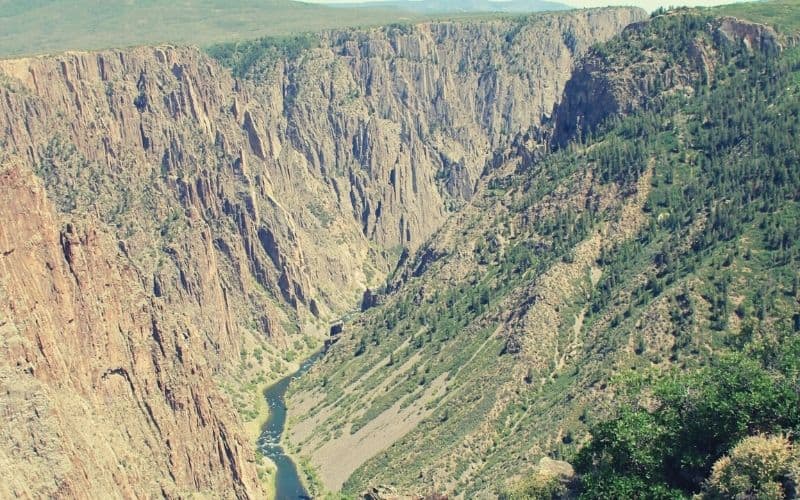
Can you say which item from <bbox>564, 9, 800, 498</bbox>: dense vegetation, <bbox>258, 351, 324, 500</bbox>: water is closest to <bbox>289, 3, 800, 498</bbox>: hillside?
<bbox>564, 9, 800, 498</bbox>: dense vegetation

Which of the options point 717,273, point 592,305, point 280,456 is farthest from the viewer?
point 280,456

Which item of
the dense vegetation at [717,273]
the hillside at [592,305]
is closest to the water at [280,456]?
the hillside at [592,305]

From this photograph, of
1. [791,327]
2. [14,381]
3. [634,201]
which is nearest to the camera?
[14,381]

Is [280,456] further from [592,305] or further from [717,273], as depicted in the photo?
[717,273]

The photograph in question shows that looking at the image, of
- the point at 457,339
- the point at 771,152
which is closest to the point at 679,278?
the point at 771,152

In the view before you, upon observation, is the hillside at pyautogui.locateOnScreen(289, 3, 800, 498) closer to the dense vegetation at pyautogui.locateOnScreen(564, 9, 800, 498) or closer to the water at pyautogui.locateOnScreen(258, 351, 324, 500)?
the dense vegetation at pyautogui.locateOnScreen(564, 9, 800, 498)

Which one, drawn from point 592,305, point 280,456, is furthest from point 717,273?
point 280,456

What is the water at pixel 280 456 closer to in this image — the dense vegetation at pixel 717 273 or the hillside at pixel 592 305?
the hillside at pixel 592 305

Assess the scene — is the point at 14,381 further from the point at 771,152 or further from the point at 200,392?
the point at 771,152
